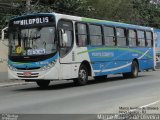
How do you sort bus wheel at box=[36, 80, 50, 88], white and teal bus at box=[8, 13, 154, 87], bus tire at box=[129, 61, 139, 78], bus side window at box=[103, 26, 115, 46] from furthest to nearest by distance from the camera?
bus tire at box=[129, 61, 139, 78]
bus side window at box=[103, 26, 115, 46]
bus wheel at box=[36, 80, 50, 88]
white and teal bus at box=[8, 13, 154, 87]

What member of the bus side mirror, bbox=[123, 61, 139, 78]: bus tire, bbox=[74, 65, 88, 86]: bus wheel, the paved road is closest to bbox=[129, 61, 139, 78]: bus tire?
bbox=[123, 61, 139, 78]: bus tire

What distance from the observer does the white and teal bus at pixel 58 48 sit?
778 inches

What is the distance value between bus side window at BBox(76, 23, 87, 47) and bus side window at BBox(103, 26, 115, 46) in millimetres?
2275

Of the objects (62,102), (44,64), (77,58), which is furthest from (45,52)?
(62,102)

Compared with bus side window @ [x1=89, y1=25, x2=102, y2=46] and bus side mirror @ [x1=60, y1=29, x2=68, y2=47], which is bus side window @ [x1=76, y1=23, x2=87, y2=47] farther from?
bus side mirror @ [x1=60, y1=29, x2=68, y2=47]

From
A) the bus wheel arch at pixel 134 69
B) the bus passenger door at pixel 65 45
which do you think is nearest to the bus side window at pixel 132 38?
the bus wheel arch at pixel 134 69

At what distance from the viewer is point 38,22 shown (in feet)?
Answer: 65.7

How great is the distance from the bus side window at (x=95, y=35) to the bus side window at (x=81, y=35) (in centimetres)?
57

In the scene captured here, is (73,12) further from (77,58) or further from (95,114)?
(95,114)

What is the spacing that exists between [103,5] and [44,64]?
80.6ft

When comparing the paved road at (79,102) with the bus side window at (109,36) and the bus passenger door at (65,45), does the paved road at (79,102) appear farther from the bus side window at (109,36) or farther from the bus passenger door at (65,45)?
the bus side window at (109,36)

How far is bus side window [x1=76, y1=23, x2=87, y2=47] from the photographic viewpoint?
71.0ft

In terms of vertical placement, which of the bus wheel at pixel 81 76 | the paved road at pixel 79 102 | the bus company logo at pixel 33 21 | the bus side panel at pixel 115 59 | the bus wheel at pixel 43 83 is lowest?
the paved road at pixel 79 102

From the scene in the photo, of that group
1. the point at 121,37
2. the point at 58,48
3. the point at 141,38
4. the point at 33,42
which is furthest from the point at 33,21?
the point at 141,38
